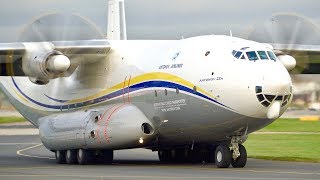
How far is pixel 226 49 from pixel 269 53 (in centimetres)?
138

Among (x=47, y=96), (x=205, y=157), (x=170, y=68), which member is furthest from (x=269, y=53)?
(x=47, y=96)

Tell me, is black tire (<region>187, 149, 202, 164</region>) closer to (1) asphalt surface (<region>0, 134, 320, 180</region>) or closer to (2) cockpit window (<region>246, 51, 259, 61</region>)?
(1) asphalt surface (<region>0, 134, 320, 180</region>)

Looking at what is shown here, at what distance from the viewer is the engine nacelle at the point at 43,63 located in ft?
106

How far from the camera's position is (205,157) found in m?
33.7

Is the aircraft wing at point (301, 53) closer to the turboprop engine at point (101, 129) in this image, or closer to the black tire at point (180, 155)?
the black tire at point (180, 155)

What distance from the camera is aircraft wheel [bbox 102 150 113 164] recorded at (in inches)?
1352

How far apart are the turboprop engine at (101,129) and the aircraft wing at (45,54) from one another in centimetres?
205

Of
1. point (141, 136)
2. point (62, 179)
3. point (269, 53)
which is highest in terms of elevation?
point (269, 53)

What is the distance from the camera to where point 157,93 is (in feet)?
104

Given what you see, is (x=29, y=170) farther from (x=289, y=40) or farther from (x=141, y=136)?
(x=289, y=40)

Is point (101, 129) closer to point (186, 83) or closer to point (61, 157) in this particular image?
point (61, 157)

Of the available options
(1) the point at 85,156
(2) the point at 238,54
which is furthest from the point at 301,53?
(1) the point at 85,156

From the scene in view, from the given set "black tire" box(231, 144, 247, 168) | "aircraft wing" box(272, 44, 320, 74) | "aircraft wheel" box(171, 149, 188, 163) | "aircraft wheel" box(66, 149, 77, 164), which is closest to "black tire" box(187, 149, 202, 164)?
"aircraft wheel" box(171, 149, 188, 163)

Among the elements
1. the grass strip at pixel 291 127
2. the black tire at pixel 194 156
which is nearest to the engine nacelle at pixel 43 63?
the black tire at pixel 194 156
